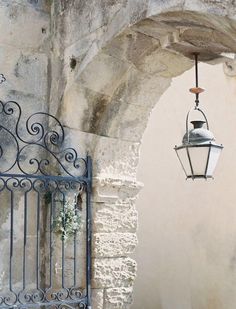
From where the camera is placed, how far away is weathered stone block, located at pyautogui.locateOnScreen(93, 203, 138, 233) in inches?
175

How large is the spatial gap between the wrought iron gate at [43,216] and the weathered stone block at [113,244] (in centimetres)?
7

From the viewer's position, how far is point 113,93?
4.45 m

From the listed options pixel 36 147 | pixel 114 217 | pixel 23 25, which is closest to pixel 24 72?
pixel 23 25

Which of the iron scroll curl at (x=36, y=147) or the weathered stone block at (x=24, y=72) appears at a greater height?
the weathered stone block at (x=24, y=72)

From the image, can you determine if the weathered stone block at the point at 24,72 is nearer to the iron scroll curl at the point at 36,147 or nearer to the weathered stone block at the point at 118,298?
the iron scroll curl at the point at 36,147

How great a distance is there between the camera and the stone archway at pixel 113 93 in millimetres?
4078

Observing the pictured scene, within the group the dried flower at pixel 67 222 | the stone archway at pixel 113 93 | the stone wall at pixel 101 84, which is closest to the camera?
the stone archway at pixel 113 93

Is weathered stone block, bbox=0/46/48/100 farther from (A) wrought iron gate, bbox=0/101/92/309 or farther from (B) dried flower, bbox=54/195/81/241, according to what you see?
(B) dried flower, bbox=54/195/81/241

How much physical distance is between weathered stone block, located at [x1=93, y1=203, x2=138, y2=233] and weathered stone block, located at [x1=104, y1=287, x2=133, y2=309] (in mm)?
450

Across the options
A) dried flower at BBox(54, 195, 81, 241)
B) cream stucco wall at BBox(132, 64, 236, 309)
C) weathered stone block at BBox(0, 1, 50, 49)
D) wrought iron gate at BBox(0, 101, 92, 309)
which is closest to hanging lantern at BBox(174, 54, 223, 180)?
wrought iron gate at BBox(0, 101, 92, 309)

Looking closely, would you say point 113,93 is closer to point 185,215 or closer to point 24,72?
point 24,72

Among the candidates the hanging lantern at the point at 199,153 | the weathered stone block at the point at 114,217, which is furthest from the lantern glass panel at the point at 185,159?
the weathered stone block at the point at 114,217

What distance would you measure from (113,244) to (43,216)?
0.57 m

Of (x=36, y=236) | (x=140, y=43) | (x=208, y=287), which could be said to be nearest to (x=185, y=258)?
(x=208, y=287)
